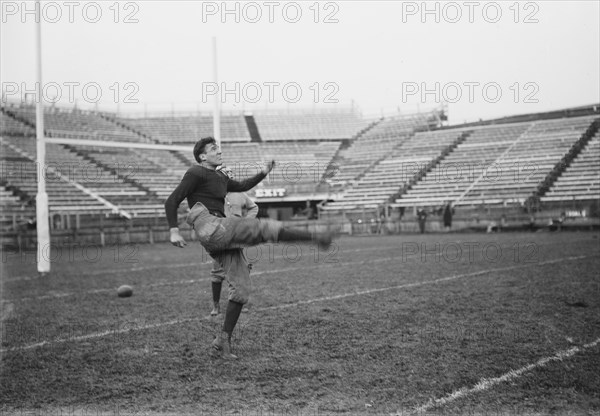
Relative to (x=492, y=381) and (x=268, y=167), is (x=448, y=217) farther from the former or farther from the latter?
(x=492, y=381)

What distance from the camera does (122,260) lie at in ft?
50.4

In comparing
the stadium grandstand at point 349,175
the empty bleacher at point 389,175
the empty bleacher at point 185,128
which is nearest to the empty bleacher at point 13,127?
the stadium grandstand at point 349,175

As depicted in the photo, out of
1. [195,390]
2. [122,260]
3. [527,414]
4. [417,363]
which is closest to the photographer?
→ [527,414]

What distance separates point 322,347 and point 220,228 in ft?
4.02

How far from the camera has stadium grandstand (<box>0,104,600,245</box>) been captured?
76.6 feet

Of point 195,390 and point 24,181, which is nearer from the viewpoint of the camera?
point 195,390

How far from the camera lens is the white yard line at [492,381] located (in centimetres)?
341

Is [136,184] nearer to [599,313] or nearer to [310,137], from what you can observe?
[310,137]

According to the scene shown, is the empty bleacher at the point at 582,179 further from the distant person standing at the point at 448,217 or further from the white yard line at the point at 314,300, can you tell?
the white yard line at the point at 314,300

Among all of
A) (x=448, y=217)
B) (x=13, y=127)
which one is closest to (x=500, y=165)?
(x=448, y=217)

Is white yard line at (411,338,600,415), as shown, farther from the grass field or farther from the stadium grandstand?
the stadium grandstand

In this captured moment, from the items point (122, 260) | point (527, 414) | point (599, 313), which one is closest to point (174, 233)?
point (527, 414)

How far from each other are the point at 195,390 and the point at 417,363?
1501 millimetres

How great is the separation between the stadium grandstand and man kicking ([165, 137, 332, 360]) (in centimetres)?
1415
